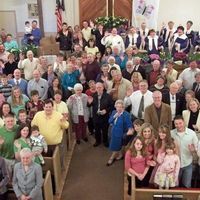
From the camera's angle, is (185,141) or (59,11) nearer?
(185,141)

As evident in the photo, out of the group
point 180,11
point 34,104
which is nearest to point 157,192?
point 34,104

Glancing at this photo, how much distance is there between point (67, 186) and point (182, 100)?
7.59ft

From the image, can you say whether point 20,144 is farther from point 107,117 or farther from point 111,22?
point 111,22

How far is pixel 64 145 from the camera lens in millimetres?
6453

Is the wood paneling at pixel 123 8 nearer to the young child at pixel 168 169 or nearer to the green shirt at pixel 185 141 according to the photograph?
the green shirt at pixel 185 141

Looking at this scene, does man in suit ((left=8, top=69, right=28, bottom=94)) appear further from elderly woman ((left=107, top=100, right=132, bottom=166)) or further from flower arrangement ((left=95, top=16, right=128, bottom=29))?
flower arrangement ((left=95, top=16, right=128, bottom=29))

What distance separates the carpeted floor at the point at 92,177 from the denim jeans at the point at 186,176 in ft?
3.12

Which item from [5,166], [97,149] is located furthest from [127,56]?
[5,166]

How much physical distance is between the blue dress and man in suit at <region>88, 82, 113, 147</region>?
20.2 inches

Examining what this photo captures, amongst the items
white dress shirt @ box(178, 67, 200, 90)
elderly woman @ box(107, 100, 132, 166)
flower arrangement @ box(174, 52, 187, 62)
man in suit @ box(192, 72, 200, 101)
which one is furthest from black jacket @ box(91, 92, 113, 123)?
flower arrangement @ box(174, 52, 187, 62)

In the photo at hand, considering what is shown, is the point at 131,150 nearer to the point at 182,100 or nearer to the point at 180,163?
the point at 180,163

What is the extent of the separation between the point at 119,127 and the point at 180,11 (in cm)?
806

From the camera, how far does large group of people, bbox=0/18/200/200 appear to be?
4.70 m

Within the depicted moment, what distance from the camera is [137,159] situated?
187 inches
